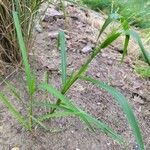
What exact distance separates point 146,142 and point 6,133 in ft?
1.81

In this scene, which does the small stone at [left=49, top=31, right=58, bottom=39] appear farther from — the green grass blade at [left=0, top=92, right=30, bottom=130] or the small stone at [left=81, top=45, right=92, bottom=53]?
the green grass blade at [left=0, top=92, right=30, bottom=130]

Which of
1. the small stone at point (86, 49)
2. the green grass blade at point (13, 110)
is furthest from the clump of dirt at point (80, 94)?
the green grass blade at point (13, 110)

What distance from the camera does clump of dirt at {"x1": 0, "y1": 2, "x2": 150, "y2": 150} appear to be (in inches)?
57.3

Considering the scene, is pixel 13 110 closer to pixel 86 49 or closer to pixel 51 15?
pixel 86 49

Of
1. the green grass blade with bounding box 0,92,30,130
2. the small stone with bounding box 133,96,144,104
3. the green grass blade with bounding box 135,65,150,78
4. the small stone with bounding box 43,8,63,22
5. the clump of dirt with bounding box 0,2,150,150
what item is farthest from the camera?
the small stone with bounding box 43,8,63,22

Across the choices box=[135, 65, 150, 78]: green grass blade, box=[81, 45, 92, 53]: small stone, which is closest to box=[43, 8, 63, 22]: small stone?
box=[81, 45, 92, 53]: small stone

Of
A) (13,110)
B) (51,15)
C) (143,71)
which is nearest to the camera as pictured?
(13,110)

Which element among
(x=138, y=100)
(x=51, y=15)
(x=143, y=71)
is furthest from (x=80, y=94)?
(x=51, y=15)

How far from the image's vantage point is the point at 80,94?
1.67 meters

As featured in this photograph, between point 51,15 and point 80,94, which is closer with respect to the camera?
point 80,94

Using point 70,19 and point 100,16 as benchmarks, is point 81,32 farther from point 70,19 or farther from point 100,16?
point 100,16

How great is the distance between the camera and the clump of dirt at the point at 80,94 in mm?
1455

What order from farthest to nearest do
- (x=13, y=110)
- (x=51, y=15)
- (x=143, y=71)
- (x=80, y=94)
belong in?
(x=51, y=15)
(x=143, y=71)
(x=80, y=94)
(x=13, y=110)

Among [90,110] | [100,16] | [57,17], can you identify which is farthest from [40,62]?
[100,16]
